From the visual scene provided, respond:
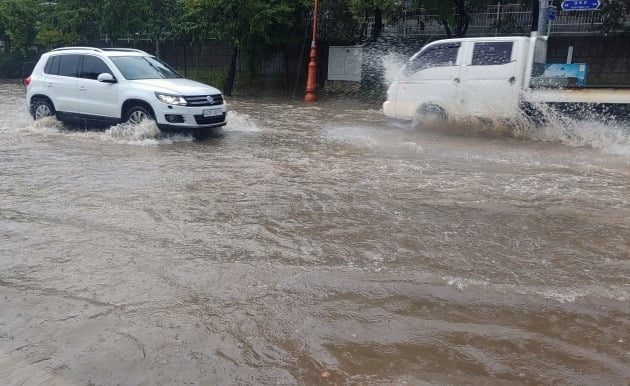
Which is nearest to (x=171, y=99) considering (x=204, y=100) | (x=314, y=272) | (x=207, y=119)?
(x=204, y=100)

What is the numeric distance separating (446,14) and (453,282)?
16.1m

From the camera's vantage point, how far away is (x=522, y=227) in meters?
5.16

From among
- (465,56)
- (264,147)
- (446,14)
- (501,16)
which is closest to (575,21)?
(501,16)

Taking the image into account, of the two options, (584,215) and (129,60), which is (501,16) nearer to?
(129,60)

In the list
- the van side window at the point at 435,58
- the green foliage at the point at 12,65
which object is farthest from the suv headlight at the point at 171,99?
the green foliage at the point at 12,65

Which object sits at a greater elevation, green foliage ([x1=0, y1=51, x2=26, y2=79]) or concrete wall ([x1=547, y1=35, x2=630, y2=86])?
concrete wall ([x1=547, y1=35, x2=630, y2=86])

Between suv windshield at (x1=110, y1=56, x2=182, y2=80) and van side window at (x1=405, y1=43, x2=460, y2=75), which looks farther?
van side window at (x1=405, y1=43, x2=460, y2=75)

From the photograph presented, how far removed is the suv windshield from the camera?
10000 mm

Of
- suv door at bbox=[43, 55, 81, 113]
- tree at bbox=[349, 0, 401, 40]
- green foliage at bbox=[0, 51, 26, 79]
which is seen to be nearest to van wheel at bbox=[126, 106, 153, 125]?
suv door at bbox=[43, 55, 81, 113]

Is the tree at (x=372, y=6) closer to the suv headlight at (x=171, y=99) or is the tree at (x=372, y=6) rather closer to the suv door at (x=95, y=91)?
the suv headlight at (x=171, y=99)

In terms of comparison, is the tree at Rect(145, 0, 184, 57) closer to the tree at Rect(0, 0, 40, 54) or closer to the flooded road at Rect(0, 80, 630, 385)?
the tree at Rect(0, 0, 40, 54)

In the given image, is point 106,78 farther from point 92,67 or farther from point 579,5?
point 579,5

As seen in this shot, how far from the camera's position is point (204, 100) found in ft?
31.9

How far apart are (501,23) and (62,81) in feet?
50.9
